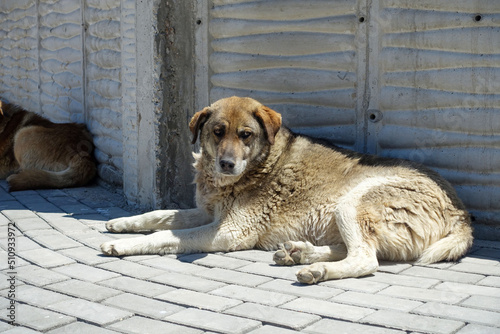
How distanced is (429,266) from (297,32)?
8.43 ft

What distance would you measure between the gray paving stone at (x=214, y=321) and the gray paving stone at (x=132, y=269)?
Answer: 0.79 meters

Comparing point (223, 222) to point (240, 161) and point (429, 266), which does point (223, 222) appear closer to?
point (240, 161)

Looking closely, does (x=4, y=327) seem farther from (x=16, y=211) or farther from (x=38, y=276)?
(x=16, y=211)

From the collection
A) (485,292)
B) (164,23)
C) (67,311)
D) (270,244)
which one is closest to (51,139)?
(164,23)

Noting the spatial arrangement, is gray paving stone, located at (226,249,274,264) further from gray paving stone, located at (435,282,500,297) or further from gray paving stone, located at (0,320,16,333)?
gray paving stone, located at (0,320,16,333)

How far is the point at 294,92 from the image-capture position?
5738mm

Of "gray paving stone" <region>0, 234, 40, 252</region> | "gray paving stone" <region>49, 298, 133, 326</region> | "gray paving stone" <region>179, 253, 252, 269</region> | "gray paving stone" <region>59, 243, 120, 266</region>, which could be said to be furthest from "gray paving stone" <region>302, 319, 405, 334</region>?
"gray paving stone" <region>0, 234, 40, 252</region>

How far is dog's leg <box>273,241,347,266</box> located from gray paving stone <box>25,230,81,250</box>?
1685 millimetres

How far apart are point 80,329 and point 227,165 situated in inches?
72.1

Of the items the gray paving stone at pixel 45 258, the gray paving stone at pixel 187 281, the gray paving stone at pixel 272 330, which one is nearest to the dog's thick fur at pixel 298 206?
the gray paving stone at pixel 45 258

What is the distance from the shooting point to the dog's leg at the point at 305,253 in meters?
4.31

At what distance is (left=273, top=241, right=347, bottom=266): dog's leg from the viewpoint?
431 cm

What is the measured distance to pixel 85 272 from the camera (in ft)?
13.5

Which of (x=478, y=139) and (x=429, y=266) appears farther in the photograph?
(x=478, y=139)
